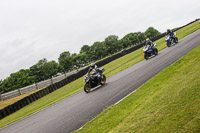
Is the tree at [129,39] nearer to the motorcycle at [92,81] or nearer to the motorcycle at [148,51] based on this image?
the motorcycle at [148,51]

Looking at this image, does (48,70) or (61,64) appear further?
(61,64)

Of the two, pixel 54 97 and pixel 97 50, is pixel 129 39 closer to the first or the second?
pixel 97 50

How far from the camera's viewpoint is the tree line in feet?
233

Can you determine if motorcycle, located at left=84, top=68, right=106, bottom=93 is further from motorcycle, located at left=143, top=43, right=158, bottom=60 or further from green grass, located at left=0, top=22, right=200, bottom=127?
motorcycle, located at left=143, top=43, right=158, bottom=60

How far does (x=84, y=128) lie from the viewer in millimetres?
6039

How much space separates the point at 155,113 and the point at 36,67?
88501mm

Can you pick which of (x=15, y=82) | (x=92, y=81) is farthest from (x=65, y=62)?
(x=92, y=81)

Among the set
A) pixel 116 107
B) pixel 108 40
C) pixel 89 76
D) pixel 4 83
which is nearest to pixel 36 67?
pixel 4 83

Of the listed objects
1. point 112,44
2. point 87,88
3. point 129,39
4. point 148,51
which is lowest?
point 87,88

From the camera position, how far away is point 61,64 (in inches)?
3708

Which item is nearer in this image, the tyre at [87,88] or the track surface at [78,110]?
the track surface at [78,110]

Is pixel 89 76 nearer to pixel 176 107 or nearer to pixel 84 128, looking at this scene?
pixel 84 128

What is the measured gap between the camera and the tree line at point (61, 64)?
233 ft

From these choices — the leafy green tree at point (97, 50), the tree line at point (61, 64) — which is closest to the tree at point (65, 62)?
the tree line at point (61, 64)
